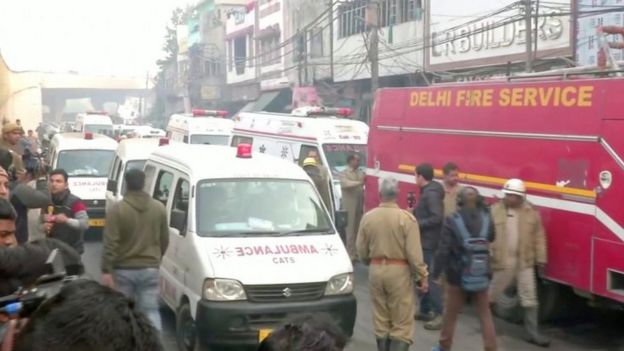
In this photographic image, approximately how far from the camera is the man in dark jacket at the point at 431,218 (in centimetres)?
888

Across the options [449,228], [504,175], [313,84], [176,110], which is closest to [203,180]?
[449,228]

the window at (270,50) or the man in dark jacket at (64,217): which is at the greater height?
the window at (270,50)

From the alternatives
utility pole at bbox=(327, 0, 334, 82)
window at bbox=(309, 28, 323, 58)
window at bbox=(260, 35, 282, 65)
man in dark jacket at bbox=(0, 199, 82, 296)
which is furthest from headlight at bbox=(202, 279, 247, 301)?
window at bbox=(260, 35, 282, 65)

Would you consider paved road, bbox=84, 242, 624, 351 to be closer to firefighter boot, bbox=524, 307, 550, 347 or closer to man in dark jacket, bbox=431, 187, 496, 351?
firefighter boot, bbox=524, 307, 550, 347

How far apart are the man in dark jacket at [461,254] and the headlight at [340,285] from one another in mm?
842

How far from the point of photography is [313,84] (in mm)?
37281

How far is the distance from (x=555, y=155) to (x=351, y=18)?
26081 mm

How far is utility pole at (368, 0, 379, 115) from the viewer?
78.2 ft

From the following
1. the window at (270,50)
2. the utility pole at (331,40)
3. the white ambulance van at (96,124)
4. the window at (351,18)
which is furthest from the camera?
the window at (270,50)

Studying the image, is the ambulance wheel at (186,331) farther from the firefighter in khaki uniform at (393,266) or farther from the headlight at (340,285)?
the firefighter in khaki uniform at (393,266)

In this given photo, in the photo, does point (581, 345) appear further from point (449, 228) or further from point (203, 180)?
point (203, 180)

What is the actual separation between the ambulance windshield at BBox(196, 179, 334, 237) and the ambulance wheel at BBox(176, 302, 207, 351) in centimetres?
74

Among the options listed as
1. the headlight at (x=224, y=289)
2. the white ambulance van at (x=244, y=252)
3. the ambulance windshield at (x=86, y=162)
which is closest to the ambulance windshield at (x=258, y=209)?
the white ambulance van at (x=244, y=252)

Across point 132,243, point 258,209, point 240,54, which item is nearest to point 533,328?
point 258,209
